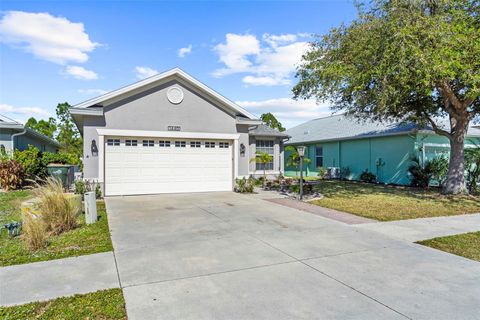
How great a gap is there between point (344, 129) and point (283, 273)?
63.2 ft

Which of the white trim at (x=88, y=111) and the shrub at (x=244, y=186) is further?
the shrub at (x=244, y=186)

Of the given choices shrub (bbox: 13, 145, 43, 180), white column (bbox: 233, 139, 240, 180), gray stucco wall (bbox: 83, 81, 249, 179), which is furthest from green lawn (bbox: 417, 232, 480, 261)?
shrub (bbox: 13, 145, 43, 180)

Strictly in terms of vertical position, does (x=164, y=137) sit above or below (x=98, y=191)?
above

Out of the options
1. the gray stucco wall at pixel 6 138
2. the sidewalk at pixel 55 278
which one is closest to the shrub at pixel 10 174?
the gray stucco wall at pixel 6 138

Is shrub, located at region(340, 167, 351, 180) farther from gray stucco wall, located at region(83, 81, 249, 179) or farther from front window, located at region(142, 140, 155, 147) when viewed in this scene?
front window, located at region(142, 140, 155, 147)

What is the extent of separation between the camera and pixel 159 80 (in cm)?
1298

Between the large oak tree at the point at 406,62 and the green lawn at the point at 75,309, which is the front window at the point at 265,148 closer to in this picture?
the large oak tree at the point at 406,62

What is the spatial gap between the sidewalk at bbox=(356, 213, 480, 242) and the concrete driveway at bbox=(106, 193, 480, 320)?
582mm

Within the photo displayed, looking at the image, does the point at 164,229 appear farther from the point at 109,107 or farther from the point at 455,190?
the point at 455,190

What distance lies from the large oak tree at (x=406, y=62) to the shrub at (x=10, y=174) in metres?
13.3

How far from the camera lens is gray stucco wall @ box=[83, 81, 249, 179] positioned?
12094 mm

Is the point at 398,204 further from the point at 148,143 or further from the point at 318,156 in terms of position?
the point at 318,156

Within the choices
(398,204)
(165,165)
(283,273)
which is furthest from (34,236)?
(398,204)

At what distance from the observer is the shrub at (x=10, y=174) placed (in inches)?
550
